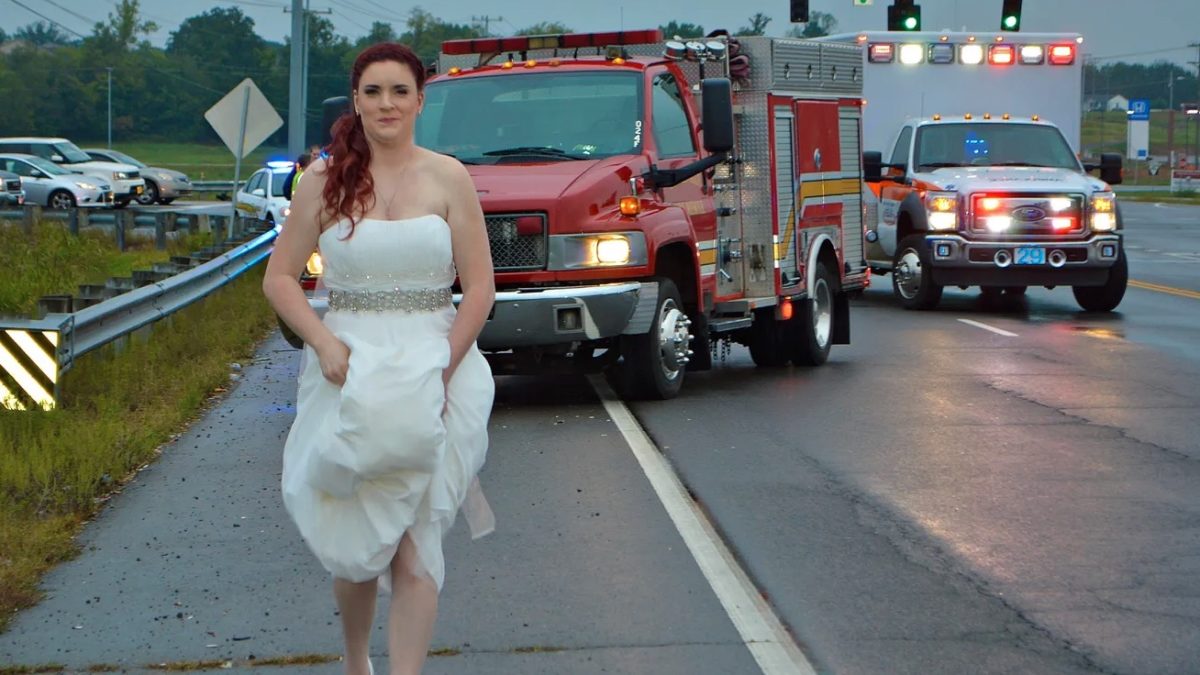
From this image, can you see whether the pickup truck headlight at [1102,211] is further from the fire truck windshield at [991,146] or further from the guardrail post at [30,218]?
the guardrail post at [30,218]

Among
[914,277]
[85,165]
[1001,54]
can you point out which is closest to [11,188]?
[85,165]

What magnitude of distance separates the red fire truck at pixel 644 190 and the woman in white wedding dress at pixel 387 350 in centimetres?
644

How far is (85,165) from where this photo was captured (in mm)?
53969

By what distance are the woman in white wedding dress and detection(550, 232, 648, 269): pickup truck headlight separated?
6.64m

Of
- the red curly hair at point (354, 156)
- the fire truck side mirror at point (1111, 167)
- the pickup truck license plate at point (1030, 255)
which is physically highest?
the red curly hair at point (354, 156)

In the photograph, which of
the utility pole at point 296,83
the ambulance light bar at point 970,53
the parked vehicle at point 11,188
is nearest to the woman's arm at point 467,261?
the ambulance light bar at point 970,53

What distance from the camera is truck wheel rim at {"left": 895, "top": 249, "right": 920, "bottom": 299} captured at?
20.6 m

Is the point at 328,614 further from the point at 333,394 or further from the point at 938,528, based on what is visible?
the point at 938,528

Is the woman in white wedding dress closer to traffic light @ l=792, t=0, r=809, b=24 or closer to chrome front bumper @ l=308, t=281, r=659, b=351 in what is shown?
chrome front bumper @ l=308, t=281, r=659, b=351

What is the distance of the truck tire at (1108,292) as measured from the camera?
20.2 metres

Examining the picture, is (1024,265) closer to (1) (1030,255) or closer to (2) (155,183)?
(1) (1030,255)

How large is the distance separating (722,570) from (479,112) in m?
6.39

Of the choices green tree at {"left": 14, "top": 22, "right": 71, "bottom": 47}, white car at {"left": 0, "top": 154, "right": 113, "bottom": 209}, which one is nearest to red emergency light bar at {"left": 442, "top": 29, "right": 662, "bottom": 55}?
white car at {"left": 0, "top": 154, "right": 113, "bottom": 209}

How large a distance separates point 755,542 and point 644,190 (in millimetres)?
4813
